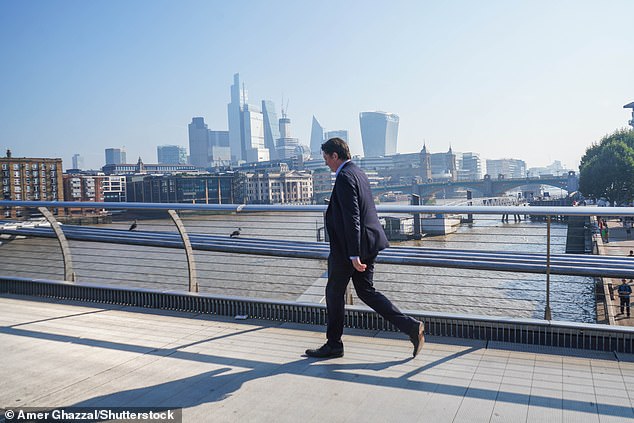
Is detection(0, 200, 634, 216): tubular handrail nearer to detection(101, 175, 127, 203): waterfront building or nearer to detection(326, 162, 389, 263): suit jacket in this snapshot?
detection(326, 162, 389, 263): suit jacket

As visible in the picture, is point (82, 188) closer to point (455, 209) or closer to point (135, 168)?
point (135, 168)

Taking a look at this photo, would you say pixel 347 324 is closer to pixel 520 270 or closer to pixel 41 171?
pixel 520 270

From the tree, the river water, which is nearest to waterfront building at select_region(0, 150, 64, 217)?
the river water

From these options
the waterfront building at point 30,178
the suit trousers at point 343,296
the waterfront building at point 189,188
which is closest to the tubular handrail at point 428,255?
the suit trousers at point 343,296

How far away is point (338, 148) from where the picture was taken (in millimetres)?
3309

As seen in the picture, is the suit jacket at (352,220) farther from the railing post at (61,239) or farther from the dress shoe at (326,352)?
the railing post at (61,239)

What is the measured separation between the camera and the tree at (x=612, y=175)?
5153cm

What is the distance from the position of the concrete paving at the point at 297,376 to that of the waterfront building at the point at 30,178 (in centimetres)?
7471

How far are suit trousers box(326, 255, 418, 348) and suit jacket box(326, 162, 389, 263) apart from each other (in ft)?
0.27

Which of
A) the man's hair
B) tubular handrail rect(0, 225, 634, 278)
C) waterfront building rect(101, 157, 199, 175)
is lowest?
tubular handrail rect(0, 225, 634, 278)

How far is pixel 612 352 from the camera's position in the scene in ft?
10.6

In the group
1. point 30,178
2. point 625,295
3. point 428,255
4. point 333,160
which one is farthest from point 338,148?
point 30,178

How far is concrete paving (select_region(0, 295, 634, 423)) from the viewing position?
8.22 ft

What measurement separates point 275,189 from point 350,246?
9496 centimetres
